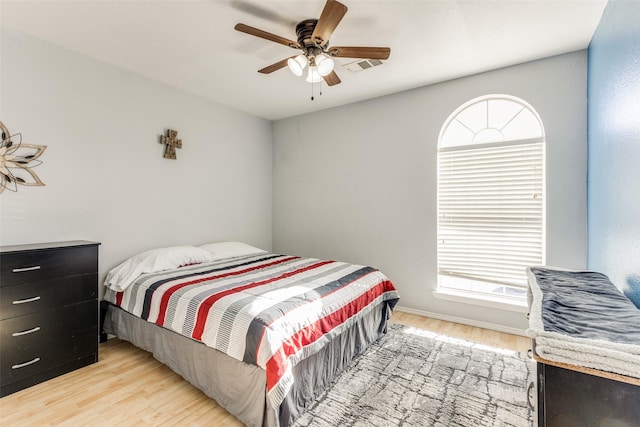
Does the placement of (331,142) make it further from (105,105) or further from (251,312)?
Result: (251,312)

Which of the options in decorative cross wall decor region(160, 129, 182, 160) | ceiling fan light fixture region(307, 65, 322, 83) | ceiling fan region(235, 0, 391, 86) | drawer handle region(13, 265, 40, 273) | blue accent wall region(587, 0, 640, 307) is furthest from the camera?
decorative cross wall decor region(160, 129, 182, 160)

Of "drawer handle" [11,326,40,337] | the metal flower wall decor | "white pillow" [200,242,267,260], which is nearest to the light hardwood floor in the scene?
"drawer handle" [11,326,40,337]

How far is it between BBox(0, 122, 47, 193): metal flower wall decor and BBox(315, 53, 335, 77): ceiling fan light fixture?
241cm

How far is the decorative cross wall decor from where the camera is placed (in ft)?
10.9

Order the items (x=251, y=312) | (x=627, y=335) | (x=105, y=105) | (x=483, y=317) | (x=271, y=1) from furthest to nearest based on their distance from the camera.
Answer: (x=483, y=317)
(x=105, y=105)
(x=271, y=1)
(x=251, y=312)
(x=627, y=335)

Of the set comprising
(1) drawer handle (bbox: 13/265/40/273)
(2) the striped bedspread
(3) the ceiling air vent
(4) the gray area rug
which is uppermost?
(3) the ceiling air vent

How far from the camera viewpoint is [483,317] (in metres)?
3.14

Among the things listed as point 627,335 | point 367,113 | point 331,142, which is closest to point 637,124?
point 627,335

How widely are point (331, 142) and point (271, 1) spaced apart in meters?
2.31

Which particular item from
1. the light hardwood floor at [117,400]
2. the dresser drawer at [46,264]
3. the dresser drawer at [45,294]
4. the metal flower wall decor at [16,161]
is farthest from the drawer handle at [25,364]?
the metal flower wall decor at [16,161]

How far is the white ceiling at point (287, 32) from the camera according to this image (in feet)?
6.67

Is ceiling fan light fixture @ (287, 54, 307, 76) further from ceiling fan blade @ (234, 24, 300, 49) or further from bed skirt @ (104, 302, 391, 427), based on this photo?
bed skirt @ (104, 302, 391, 427)

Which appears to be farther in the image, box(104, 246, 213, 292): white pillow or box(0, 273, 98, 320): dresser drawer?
box(104, 246, 213, 292): white pillow

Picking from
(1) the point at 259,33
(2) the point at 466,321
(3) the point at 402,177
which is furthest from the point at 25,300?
(2) the point at 466,321
